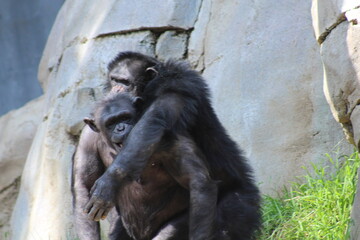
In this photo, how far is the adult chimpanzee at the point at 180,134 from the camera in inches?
169

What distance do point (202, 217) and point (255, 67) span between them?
209cm

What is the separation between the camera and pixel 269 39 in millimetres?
6176

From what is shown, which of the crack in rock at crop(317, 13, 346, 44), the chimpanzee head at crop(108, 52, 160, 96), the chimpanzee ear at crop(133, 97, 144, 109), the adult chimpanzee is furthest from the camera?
the chimpanzee head at crop(108, 52, 160, 96)

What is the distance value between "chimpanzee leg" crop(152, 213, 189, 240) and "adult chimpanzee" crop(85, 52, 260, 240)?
0.24 metres

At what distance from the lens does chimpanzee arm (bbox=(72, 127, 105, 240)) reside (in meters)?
4.82

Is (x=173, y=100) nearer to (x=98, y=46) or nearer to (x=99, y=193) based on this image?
(x=99, y=193)

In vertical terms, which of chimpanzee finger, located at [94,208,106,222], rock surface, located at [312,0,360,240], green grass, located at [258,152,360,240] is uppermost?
rock surface, located at [312,0,360,240]

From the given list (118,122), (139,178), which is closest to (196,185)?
(139,178)

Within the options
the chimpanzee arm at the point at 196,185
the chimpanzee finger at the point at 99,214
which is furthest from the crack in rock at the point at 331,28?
the chimpanzee finger at the point at 99,214

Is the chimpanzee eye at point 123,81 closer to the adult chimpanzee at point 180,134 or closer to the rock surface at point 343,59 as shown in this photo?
the adult chimpanzee at point 180,134

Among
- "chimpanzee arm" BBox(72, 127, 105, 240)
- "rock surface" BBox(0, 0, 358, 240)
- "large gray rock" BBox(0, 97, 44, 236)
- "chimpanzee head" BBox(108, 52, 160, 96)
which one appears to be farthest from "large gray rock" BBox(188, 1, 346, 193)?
"large gray rock" BBox(0, 97, 44, 236)

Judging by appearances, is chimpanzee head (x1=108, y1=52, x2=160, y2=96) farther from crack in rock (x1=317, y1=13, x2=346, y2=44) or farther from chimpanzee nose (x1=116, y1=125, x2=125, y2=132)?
crack in rock (x1=317, y1=13, x2=346, y2=44)

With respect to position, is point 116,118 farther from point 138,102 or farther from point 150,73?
point 150,73

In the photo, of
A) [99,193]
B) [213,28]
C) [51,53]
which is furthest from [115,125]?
[51,53]
